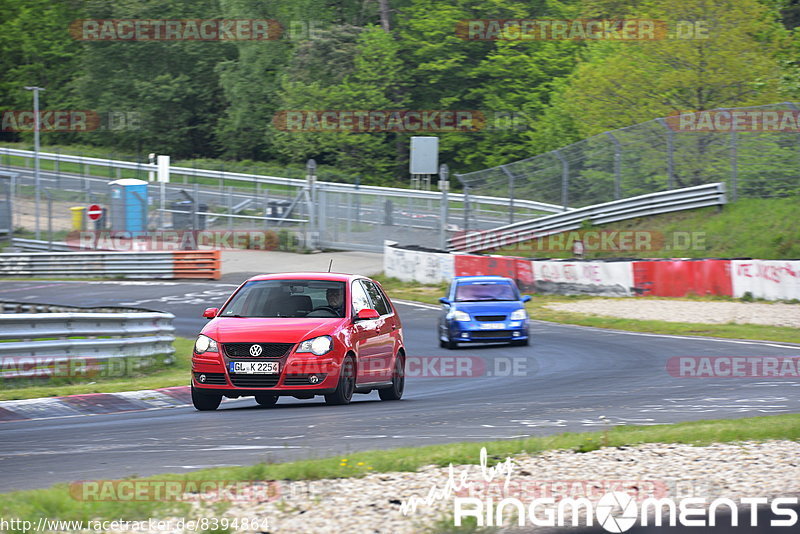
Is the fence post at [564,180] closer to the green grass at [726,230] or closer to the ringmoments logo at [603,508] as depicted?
the green grass at [726,230]

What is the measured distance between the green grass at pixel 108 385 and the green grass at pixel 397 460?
672cm

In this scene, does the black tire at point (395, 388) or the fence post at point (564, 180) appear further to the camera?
the fence post at point (564, 180)

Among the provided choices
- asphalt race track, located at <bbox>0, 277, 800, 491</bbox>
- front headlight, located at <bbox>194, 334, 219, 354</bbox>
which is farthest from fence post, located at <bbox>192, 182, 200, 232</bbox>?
front headlight, located at <bbox>194, 334, 219, 354</bbox>

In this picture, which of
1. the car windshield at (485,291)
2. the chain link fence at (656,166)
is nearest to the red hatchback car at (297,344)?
the car windshield at (485,291)

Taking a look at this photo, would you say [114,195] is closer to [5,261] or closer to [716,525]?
[5,261]

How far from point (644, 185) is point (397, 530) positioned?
102ft

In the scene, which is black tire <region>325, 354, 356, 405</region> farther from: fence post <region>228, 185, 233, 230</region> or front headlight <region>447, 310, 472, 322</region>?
fence post <region>228, 185, 233, 230</region>

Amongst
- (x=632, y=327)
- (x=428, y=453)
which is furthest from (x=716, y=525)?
(x=632, y=327)

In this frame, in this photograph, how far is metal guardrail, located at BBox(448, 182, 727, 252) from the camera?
34.6m

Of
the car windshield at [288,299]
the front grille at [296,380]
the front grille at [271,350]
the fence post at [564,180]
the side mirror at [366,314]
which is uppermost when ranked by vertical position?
the fence post at [564,180]

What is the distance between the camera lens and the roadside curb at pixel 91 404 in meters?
12.4

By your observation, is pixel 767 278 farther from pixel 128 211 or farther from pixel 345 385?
pixel 128 211

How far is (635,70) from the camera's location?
47.9 metres

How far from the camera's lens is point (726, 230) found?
33156 millimetres
